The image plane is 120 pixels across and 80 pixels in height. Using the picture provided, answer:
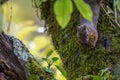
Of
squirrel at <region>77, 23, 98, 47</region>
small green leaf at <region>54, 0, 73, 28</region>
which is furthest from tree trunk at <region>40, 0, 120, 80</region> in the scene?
small green leaf at <region>54, 0, 73, 28</region>

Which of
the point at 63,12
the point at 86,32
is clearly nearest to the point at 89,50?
the point at 86,32

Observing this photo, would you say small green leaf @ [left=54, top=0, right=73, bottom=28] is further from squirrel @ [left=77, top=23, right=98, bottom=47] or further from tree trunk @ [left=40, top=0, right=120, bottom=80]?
tree trunk @ [left=40, top=0, right=120, bottom=80]

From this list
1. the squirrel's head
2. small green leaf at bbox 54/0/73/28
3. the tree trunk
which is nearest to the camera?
small green leaf at bbox 54/0/73/28

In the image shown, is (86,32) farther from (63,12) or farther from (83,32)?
(63,12)

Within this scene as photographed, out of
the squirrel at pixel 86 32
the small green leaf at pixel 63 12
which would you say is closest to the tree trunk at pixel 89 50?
the squirrel at pixel 86 32

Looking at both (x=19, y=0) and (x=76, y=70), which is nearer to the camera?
(x=76, y=70)

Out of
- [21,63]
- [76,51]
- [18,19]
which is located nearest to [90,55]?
[76,51]

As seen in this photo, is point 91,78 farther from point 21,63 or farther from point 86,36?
point 21,63
